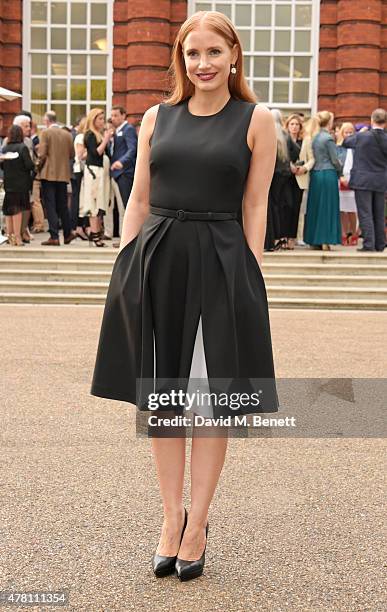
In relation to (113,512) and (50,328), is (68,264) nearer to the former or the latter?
(50,328)

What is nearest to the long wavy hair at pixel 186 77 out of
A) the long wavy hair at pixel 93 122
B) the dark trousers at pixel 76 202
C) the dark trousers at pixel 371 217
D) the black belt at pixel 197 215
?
the black belt at pixel 197 215

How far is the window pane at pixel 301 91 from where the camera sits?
65.3ft

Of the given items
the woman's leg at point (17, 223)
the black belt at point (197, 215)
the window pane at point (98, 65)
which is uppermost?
the window pane at point (98, 65)

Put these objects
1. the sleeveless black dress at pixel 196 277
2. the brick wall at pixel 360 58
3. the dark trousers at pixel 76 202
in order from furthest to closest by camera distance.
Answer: the brick wall at pixel 360 58, the dark trousers at pixel 76 202, the sleeveless black dress at pixel 196 277

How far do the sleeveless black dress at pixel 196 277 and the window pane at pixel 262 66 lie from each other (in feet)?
56.2

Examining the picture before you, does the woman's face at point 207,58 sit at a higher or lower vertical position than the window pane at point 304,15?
lower

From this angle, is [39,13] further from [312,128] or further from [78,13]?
[312,128]

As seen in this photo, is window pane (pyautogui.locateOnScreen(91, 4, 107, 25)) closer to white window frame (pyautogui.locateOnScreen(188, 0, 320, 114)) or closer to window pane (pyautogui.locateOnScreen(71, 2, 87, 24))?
window pane (pyautogui.locateOnScreen(71, 2, 87, 24))

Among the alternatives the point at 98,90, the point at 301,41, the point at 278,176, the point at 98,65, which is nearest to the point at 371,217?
the point at 278,176

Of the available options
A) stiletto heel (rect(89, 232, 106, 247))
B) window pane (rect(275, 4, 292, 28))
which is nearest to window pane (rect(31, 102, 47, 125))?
window pane (rect(275, 4, 292, 28))

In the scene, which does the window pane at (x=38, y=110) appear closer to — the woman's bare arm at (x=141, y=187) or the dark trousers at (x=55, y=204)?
the dark trousers at (x=55, y=204)

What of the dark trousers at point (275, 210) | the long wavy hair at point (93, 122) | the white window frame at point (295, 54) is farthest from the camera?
the white window frame at point (295, 54)

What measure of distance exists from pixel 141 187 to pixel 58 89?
57.1ft

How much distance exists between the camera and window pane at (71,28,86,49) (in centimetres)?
2005
